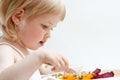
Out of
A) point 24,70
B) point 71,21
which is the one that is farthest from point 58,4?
point 71,21

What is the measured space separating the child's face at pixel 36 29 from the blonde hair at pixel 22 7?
0.01 m

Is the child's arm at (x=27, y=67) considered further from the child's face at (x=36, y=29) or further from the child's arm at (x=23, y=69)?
the child's face at (x=36, y=29)

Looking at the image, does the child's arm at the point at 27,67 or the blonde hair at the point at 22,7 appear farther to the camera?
the blonde hair at the point at 22,7

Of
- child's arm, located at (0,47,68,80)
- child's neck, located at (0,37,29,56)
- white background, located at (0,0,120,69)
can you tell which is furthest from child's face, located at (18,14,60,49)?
white background, located at (0,0,120,69)

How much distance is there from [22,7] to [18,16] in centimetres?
3

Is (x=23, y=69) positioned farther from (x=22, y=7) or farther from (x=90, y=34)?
(x=90, y=34)

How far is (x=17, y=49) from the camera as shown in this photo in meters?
0.79

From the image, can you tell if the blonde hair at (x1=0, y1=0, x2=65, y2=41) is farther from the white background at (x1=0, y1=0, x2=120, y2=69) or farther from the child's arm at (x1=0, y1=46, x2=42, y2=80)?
the white background at (x1=0, y1=0, x2=120, y2=69)

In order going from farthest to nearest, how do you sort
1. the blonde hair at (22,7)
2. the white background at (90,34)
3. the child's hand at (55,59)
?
the white background at (90,34) < the blonde hair at (22,7) < the child's hand at (55,59)

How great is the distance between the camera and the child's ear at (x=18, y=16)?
778 mm

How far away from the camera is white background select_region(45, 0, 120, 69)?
1368 millimetres

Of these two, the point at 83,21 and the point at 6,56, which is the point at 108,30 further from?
the point at 6,56

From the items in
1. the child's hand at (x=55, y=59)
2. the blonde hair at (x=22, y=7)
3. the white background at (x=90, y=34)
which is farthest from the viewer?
the white background at (x=90, y=34)

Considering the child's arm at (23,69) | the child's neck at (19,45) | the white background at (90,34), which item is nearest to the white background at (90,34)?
the white background at (90,34)
